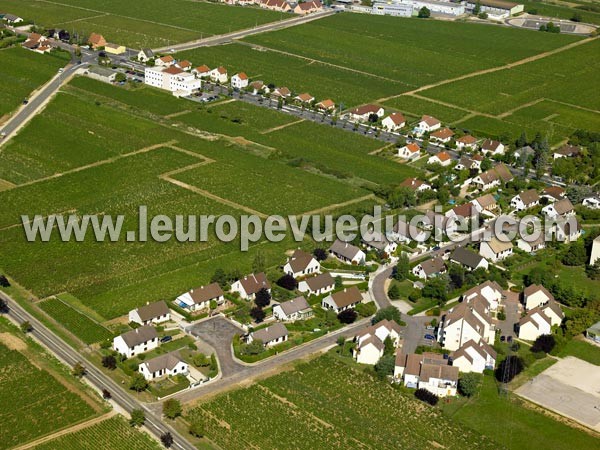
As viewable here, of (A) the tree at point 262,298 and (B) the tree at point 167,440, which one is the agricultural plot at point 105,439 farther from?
(A) the tree at point 262,298

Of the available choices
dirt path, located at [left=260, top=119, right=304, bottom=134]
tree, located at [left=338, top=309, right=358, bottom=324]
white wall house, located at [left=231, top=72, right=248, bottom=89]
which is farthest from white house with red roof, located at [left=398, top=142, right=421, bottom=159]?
tree, located at [left=338, top=309, right=358, bottom=324]

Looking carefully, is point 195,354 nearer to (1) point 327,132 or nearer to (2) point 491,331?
(2) point 491,331

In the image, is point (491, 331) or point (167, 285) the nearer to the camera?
point (491, 331)

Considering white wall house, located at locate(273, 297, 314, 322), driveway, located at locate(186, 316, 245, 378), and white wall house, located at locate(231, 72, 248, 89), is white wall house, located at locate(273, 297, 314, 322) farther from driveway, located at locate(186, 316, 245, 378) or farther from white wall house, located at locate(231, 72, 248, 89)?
white wall house, located at locate(231, 72, 248, 89)

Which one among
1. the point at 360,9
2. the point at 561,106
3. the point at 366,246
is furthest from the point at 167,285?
the point at 360,9

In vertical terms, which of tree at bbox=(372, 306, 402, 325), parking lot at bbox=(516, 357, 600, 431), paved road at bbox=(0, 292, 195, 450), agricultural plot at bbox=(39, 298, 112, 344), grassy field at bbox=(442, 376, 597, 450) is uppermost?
tree at bbox=(372, 306, 402, 325)

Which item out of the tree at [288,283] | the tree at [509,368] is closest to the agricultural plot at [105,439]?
the tree at [288,283]
